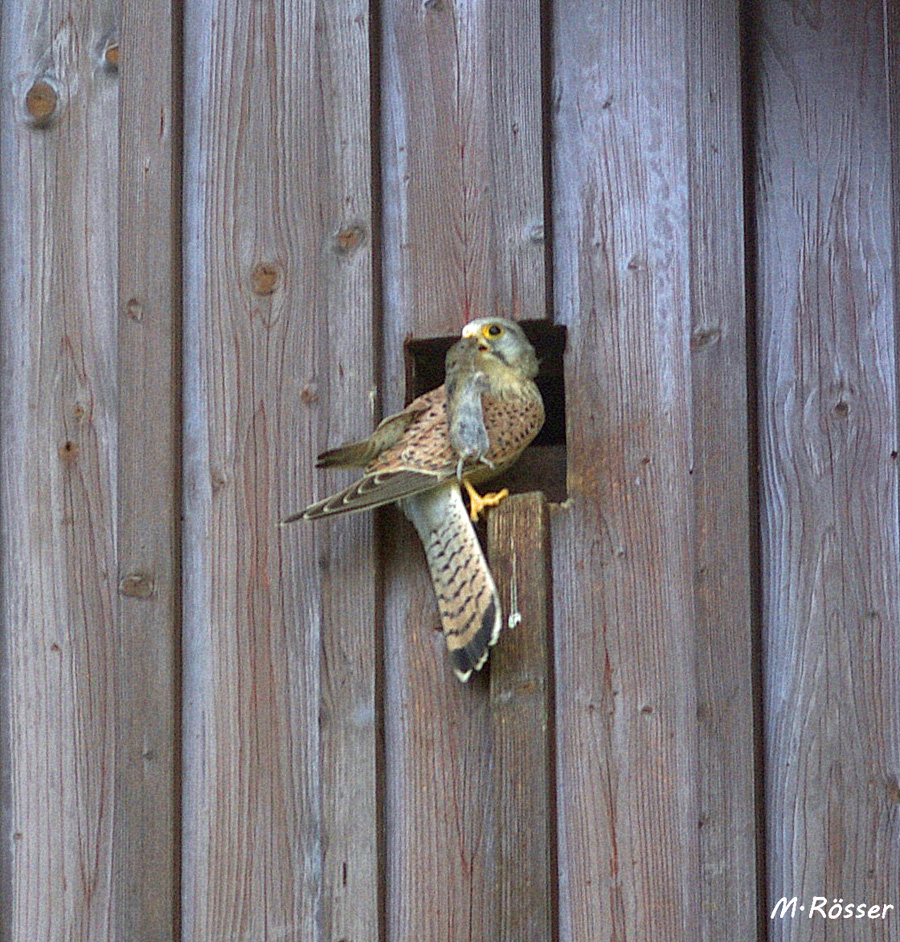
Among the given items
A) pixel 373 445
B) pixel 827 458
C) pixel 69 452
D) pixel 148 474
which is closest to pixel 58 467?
pixel 69 452

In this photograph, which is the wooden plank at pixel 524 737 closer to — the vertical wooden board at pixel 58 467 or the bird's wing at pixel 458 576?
the bird's wing at pixel 458 576

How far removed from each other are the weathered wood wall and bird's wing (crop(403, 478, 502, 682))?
0.05m

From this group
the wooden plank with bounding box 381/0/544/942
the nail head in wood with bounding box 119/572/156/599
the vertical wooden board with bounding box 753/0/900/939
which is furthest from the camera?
the nail head in wood with bounding box 119/572/156/599

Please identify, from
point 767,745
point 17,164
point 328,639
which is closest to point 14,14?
point 17,164

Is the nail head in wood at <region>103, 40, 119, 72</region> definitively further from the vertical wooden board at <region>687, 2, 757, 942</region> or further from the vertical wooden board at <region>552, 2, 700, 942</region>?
the vertical wooden board at <region>687, 2, 757, 942</region>

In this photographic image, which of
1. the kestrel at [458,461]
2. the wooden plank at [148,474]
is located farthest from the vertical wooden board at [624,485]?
the wooden plank at [148,474]

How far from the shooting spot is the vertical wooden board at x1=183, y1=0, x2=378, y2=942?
233 cm

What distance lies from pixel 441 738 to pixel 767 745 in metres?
0.51

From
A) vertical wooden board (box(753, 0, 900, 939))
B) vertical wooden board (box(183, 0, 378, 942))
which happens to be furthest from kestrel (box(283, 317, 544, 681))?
vertical wooden board (box(753, 0, 900, 939))

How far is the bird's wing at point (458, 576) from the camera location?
88.3 inches

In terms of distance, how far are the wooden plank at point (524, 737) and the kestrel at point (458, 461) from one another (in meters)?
0.05

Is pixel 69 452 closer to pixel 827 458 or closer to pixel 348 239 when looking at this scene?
pixel 348 239

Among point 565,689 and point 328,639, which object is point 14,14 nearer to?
point 328,639

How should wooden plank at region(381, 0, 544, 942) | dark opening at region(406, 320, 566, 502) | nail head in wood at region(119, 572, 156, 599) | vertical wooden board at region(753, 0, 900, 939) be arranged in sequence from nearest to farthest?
vertical wooden board at region(753, 0, 900, 939) → wooden plank at region(381, 0, 544, 942) → nail head in wood at region(119, 572, 156, 599) → dark opening at region(406, 320, 566, 502)
